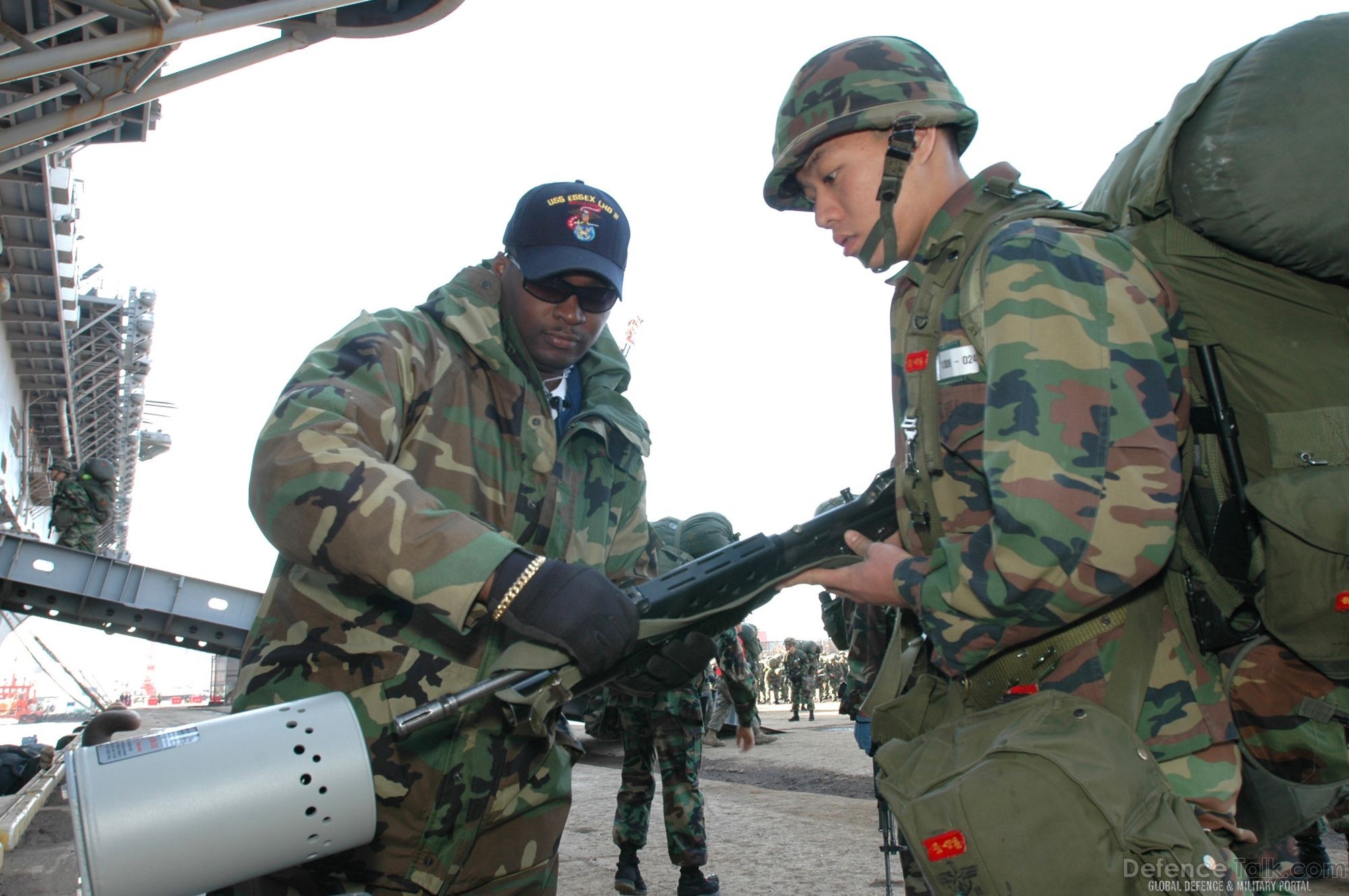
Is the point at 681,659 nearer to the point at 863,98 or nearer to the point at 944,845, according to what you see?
the point at 944,845

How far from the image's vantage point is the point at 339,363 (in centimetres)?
221

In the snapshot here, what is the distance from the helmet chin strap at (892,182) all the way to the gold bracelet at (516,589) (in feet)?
3.54

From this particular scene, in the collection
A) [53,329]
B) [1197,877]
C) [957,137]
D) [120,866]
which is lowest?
[1197,877]

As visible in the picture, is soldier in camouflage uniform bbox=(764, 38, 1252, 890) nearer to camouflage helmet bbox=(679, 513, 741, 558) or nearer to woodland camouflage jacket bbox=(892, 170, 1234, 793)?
woodland camouflage jacket bbox=(892, 170, 1234, 793)

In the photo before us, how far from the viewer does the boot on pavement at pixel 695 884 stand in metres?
5.53

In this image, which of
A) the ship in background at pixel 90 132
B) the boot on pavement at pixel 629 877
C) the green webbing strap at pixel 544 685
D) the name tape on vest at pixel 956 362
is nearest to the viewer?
the name tape on vest at pixel 956 362

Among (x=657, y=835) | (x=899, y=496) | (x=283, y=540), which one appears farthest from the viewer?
(x=657, y=835)

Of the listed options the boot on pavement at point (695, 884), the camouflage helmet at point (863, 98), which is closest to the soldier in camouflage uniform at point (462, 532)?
the camouflage helmet at point (863, 98)

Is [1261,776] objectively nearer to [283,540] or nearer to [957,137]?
[957,137]

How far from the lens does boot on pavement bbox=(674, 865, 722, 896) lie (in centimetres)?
553

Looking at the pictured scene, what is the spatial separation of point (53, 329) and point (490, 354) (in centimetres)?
3757

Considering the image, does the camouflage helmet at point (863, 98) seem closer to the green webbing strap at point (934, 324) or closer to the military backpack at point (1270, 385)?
the green webbing strap at point (934, 324)

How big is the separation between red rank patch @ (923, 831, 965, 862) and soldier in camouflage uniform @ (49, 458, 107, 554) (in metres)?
20.0

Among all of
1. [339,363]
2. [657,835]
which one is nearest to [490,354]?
[339,363]
